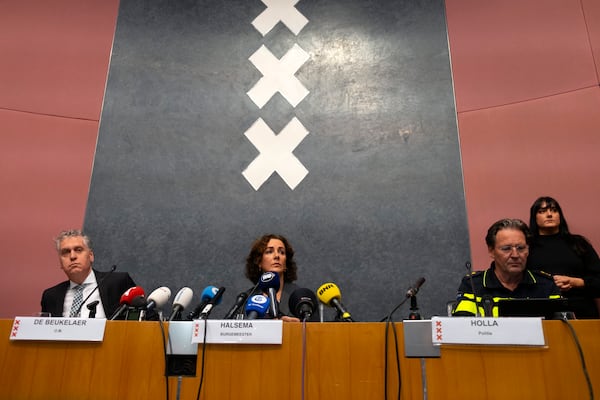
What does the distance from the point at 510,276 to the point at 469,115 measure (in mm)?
1728

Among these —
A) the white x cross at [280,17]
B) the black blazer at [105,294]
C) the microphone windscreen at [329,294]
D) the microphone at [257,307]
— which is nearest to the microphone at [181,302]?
the microphone at [257,307]

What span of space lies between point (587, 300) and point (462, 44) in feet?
7.09

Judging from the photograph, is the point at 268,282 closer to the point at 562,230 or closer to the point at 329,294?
the point at 329,294

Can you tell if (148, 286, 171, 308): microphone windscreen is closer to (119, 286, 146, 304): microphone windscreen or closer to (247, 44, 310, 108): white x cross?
(119, 286, 146, 304): microphone windscreen

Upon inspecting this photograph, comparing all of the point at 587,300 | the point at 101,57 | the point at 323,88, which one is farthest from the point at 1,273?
the point at 587,300

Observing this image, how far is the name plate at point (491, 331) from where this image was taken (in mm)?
1459

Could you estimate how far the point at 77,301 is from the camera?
2572mm

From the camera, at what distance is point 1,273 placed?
10.7 ft

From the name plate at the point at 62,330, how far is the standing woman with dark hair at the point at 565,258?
2.27m

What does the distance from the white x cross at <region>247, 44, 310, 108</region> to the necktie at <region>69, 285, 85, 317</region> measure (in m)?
1.98

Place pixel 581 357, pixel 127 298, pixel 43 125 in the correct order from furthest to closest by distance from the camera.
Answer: pixel 43 125
pixel 127 298
pixel 581 357

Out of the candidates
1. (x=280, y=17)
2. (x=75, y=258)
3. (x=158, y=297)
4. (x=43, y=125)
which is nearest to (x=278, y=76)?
→ (x=280, y=17)

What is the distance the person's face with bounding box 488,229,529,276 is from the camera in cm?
211

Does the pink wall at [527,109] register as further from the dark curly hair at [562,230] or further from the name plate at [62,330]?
the name plate at [62,330]
